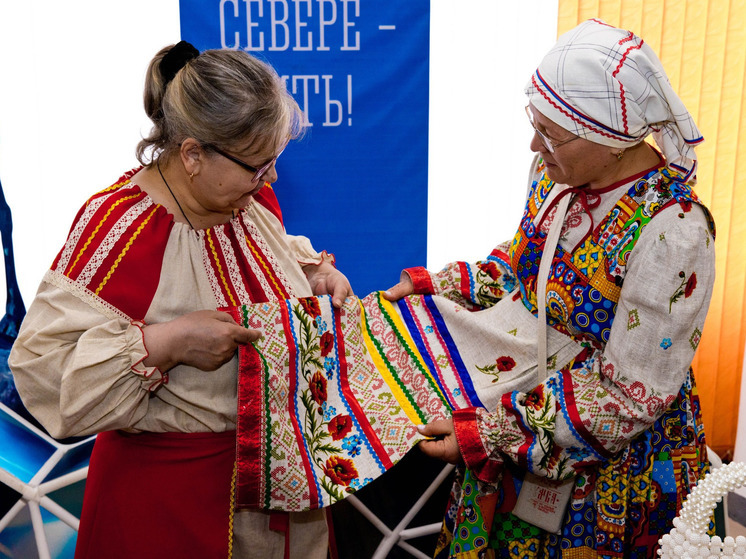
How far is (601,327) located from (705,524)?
0.53m

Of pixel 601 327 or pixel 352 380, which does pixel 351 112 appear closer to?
pixel 352 380

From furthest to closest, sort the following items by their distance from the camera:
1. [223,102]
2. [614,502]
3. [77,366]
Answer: [614,502]
[223,102]
[77,366]

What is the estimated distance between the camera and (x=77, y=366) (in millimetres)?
1333

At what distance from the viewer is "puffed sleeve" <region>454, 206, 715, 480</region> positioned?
1.39 meters

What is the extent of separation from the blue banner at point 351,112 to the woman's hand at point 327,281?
1.27 m

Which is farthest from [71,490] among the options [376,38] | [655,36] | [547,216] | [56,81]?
[655,36]

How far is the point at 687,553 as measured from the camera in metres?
1.04

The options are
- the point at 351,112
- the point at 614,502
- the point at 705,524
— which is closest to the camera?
the point at 705,524

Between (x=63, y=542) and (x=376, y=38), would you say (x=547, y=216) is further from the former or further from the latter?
(x=63, y=542)

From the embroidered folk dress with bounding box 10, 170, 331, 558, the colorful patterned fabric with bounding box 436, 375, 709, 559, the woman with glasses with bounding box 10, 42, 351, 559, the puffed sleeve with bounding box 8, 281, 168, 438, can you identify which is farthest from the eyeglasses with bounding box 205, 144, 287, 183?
the colorful patterned fabric with bounding box 436, 375, 709, 559

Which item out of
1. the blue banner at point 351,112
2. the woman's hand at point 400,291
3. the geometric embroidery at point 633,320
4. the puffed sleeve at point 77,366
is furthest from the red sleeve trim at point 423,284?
the blue banner at point 351,112

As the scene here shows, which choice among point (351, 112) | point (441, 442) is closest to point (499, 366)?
point (441, 442)

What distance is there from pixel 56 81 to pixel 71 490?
178cm

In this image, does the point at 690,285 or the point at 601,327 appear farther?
the point at 601,327
